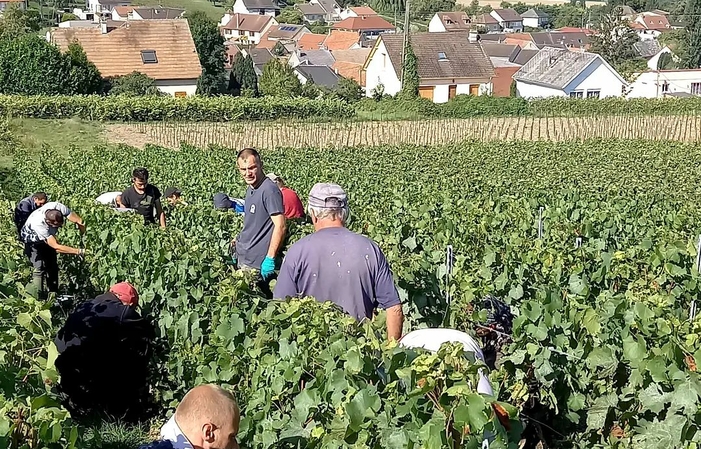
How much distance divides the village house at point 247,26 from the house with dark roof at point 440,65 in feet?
181

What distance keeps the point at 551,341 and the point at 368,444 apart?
1809mm

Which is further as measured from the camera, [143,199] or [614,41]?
[614,41]

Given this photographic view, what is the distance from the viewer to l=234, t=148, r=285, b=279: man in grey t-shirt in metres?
6.54

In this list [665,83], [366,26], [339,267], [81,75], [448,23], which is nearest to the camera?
[339,267]

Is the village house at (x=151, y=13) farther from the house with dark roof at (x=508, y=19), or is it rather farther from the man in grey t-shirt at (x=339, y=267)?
the man in grey t-shirt at (x=339, y=267)

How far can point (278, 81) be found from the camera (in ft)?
181

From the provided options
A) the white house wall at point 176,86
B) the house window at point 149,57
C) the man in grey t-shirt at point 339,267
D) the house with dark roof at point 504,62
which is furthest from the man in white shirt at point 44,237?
the house with dark roof at point 504,62

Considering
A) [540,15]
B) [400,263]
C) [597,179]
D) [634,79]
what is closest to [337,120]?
[597,179]

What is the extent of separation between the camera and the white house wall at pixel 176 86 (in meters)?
47.9

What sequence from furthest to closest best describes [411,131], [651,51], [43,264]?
1. [651,51]
2. [411,131]
3. [43,264]

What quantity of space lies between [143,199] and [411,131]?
2347 cm

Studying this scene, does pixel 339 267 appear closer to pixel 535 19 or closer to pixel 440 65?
pixel 440 65

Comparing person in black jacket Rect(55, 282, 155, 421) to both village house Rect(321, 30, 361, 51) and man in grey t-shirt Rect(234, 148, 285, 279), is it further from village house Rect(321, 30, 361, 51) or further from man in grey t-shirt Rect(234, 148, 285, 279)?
village house Rect(321, 30, 361, 51)

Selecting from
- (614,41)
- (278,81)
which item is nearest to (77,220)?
(278,81)
